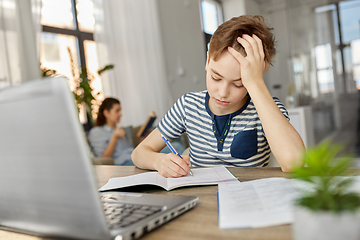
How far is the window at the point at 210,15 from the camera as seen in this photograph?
5.44m

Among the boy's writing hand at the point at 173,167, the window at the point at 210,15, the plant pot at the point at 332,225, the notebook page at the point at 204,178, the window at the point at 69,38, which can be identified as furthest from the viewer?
the window at the point at 210,15

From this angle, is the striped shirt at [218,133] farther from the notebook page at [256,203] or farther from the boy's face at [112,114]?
the boy's face at [112,114]

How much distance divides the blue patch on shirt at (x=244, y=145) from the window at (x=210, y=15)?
442 centimetres

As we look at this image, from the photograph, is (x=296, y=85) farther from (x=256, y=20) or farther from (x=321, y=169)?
(x=321, y=169)

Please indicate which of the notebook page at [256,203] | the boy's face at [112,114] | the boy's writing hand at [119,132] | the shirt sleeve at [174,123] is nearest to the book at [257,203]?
the notebook page at [256,203]

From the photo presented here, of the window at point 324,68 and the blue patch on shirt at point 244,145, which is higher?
the window at point 324,68

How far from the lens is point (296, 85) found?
5.06m

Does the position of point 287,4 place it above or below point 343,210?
above

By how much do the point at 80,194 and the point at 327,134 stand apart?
4971mm

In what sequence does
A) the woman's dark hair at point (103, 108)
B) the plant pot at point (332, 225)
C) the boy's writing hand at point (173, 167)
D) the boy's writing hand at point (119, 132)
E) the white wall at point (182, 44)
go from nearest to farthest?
the plant pot at point (332, 225) < the boy's writing hand at point (173, 167) < the boy's writing hand at point (119, 132) < the woman's dark hair at point (103, 108) < the white wall at point (182, 44)

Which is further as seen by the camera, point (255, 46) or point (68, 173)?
point (255, 46)

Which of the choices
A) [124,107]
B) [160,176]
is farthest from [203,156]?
[124,107]

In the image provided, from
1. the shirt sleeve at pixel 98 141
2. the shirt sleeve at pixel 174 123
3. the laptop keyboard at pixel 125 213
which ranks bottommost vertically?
the shirt sleeve at pixel 98 141

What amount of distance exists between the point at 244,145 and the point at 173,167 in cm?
33
